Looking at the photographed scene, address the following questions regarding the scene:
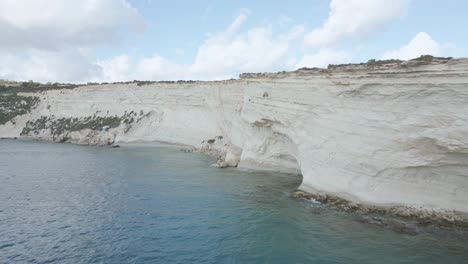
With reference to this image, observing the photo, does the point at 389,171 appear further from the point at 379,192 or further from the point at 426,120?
the point at 426,120

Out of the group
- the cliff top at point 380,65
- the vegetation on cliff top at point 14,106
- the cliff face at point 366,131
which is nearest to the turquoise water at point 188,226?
the cliff face at point 366,131

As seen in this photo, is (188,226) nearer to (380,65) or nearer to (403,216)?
(403,216)

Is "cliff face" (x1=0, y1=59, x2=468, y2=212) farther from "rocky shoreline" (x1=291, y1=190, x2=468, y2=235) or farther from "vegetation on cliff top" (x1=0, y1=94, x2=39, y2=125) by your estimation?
"vegetation on cliff top" (x1=0, y1=94, x2=39, y2=125)

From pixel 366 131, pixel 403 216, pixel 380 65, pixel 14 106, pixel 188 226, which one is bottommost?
pixel 188 226

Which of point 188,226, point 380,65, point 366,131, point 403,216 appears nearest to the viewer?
point 188,226

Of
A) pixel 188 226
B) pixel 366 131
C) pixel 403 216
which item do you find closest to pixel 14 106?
pixel 188 226

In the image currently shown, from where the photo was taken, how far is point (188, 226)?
1506cm

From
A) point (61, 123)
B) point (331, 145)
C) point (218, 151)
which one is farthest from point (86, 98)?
point (331, 145)

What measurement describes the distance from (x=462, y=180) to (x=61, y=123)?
187 ft

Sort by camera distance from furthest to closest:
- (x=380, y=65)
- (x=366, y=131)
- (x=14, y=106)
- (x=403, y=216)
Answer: (x=14, y=106)
(x=366, y=131)
(x=380, y=65)
(x=403, y=216)

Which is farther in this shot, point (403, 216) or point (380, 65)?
point (380, 65)

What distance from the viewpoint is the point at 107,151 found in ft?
133

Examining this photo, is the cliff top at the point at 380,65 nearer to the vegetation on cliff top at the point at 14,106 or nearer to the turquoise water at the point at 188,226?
the turquoise water at the point at 188,226

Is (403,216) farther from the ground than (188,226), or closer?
farther from the ground
